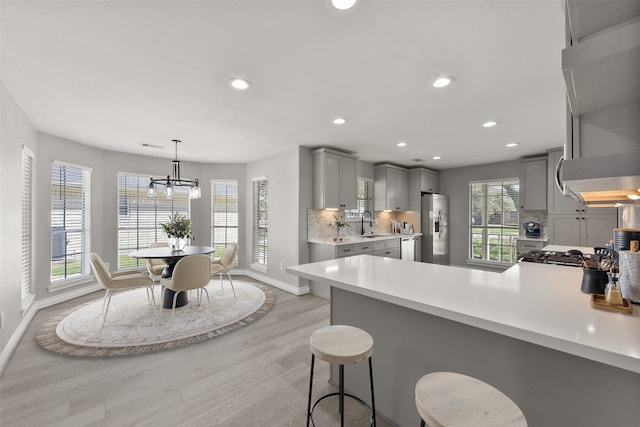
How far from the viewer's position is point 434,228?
6078mm

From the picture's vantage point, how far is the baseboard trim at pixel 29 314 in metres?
2.32

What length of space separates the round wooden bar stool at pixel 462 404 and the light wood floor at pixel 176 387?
914 mm

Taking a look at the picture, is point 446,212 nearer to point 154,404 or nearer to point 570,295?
point 570,295

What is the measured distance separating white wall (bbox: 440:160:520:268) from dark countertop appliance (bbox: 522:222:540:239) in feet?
3.94

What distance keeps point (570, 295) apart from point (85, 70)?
3.59 meters

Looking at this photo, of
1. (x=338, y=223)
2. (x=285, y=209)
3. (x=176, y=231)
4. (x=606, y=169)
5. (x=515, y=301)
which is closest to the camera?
(x=606, y=169)

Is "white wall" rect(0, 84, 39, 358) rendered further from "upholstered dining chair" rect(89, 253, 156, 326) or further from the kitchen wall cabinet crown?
the kitchen wall cabinet crown

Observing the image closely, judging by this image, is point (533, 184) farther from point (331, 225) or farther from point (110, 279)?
point (110, 279)

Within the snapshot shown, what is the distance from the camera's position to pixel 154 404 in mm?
1845

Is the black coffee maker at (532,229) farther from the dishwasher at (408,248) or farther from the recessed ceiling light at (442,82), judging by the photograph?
the recessed ceiling light at (442,82)

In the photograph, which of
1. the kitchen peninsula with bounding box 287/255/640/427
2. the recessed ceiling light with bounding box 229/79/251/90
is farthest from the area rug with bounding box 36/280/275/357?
the recessed ceiling light with bounding box 229/79/251/90

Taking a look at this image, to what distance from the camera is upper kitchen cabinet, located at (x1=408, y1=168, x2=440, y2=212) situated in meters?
6.15

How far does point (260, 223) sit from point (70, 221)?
3.05m

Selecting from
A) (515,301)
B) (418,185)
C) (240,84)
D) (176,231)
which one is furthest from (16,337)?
(418,185)
